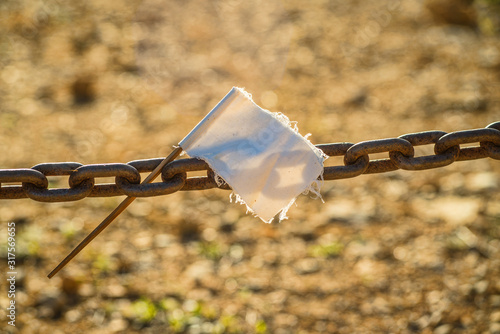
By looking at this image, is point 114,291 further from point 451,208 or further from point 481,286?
point 451,208

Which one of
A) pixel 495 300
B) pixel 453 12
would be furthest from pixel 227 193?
pixel 453 12

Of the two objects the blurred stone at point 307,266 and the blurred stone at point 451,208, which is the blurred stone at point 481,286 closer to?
the blurred stone at point 451,208

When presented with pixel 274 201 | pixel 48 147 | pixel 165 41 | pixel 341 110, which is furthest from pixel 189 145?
pixel 165 41

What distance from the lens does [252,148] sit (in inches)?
65.8

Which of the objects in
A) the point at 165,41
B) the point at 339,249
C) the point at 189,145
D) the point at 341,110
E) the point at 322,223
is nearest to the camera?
the point at 189,145

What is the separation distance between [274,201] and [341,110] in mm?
2998

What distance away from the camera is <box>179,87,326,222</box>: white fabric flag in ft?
5.45

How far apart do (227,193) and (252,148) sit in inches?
80.8

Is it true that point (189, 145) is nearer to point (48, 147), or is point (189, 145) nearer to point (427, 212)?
point (427, 212)

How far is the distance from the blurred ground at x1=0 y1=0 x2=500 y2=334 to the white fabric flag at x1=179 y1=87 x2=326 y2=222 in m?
1.23

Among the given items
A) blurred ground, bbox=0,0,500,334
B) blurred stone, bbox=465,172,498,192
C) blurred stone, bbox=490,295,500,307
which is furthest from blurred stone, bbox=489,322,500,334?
blurred stone, bbox=465,172,498,192

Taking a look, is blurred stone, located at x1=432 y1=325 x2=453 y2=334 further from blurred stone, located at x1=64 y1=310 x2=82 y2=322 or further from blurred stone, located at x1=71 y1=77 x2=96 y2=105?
blurred stone, located at x1=71 y1=77 x2=96 y2=105

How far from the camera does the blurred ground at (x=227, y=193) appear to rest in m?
2.79

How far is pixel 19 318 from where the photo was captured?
2.71 metres
